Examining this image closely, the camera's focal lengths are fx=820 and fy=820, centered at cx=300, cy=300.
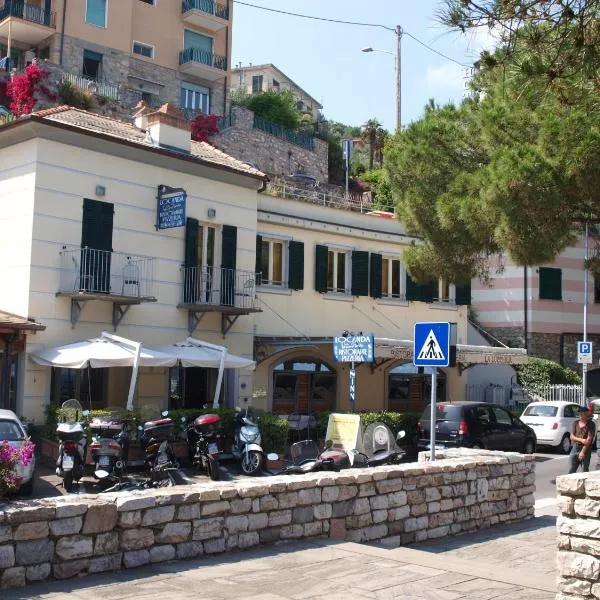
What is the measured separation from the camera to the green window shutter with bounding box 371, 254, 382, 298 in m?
26.4

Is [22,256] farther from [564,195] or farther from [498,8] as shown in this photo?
[498,8]

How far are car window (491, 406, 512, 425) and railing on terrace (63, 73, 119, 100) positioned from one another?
26115 mm

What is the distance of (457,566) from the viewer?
799 centimetres

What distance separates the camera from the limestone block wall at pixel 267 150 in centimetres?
4403

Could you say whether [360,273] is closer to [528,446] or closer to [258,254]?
[258,254]

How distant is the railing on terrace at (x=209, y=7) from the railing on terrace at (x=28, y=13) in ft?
28.1

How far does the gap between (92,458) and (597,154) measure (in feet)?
33.3

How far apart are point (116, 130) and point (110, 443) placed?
9657 mm

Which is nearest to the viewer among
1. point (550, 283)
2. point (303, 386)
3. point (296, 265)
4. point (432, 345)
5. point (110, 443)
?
point (432, 345)

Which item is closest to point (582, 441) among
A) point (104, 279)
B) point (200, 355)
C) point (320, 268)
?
point (200, 355)

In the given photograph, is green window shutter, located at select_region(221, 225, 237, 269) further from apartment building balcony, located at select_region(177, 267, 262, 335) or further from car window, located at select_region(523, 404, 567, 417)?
car window, located at select_region(523, 404, 567, 417)

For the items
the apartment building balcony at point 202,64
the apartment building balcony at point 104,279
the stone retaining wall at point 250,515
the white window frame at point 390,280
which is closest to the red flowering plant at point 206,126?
the apartment building balcony at point 202,64

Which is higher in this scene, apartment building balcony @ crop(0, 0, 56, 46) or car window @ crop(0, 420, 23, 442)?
apartment building balcony @ crop(0, 0, 56, 46)

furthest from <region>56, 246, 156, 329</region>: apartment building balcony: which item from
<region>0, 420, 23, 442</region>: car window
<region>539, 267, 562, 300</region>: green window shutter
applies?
<region>539, 267, 562, 300</region>: green window shutter
